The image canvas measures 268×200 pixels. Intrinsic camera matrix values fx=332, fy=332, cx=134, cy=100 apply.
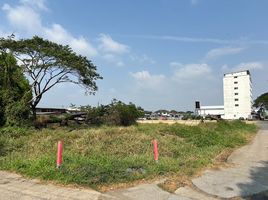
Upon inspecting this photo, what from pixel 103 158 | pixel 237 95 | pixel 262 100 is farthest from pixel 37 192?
pixel 237 95

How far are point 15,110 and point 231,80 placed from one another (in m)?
118

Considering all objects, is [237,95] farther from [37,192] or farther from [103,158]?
[37,192]

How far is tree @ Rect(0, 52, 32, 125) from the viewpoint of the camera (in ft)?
81.5

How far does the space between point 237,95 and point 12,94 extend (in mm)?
114816

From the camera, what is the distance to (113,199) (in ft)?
24.7

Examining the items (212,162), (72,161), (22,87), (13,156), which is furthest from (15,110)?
(212,162)

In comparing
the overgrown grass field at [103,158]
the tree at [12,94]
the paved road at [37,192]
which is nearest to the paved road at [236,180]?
the overgrown grass field at [103,158]

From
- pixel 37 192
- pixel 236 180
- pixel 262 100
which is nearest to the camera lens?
pixel 37 192

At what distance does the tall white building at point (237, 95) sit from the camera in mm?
125875

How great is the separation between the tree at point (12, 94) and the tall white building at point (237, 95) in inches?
4303

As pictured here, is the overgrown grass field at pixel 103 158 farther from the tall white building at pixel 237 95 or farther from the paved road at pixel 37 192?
the tall white building at pixel 237 95

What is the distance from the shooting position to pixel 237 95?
129250 mm

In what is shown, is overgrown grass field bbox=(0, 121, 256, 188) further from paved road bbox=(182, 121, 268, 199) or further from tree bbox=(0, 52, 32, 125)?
tree bbox=(0, 52, 32, 125)

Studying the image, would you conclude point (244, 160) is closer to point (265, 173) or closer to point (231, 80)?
point (265, 173)
